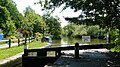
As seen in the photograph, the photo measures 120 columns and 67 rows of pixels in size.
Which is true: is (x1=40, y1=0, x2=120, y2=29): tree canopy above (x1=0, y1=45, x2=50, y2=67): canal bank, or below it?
above

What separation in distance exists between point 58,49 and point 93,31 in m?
65.3

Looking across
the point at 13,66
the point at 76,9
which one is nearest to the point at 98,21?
the point at 76,9

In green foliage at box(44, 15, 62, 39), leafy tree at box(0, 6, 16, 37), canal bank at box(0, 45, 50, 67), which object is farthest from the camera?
green foliage at box(44, 15, 62, 39)

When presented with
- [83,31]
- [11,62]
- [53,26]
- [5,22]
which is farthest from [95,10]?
[83,31]

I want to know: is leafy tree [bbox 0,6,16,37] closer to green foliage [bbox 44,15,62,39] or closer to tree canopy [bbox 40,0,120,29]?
green foliage [bbox 44,15,62,39]

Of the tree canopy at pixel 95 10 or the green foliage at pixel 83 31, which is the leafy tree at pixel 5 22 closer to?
the green foliage at pixel 83 31

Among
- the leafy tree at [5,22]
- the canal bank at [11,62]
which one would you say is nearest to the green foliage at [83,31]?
the leafy tree at [5,22]

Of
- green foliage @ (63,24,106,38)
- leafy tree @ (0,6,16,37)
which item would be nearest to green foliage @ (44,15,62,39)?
green foliage @ (63,24,106,38)

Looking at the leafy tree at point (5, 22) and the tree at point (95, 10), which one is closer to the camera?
the tree at point (95, 10)

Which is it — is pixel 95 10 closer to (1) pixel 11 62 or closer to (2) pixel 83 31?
(1) pixel 11 62

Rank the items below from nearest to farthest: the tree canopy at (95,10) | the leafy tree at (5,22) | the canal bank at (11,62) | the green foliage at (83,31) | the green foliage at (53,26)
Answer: the tree canopy at (95,10) → the canal bank at (11,62) → the leafy tree at (5,22) → the green foliage at (83,31) → the green foliage at (53,26)

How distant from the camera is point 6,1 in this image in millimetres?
59375

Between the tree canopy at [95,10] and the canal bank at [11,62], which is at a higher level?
the tree canopy at [95,10]

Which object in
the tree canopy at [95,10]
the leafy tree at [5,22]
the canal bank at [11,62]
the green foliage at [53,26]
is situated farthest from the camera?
the green foliage at [53,26]
